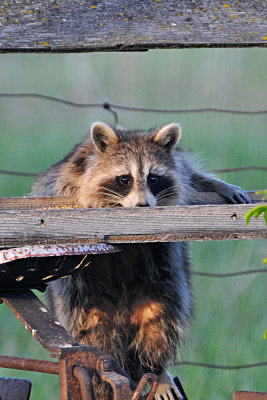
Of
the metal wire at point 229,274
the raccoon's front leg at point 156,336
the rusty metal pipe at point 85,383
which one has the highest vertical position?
the metal wire at point 229,274

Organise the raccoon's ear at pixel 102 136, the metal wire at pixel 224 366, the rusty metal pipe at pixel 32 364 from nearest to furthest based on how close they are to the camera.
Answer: the rusty metal pipe at pixel 32 364, the raccoon's ear at pixel 102 136, the metal wire at pixel 224 366

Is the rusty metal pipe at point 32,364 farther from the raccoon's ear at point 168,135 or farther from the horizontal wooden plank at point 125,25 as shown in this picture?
the raccoon's ear at point 168,135

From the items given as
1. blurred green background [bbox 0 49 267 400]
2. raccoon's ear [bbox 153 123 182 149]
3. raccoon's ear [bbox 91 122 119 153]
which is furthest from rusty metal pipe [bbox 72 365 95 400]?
blurred green background [bbox 0 49 267 400]

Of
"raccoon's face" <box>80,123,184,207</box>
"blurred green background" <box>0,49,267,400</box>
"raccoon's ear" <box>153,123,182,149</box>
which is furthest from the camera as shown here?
"blurred green background" <box>0,49,267,400</box>

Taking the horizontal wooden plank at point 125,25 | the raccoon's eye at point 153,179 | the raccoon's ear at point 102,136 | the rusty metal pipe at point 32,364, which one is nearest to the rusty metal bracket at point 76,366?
the rusty metal pipe at point 32,364

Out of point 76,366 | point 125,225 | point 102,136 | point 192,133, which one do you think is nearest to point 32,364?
point 76,366

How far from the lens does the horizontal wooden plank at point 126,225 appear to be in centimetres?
240

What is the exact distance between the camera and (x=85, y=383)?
2.05 meters

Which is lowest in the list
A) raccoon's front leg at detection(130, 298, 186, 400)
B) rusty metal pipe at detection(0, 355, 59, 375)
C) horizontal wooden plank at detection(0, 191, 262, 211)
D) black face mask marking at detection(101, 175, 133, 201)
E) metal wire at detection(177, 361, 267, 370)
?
rusty metal pipe at detection(0, 355, 59, 375)

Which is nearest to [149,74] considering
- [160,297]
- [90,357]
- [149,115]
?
[149,115]

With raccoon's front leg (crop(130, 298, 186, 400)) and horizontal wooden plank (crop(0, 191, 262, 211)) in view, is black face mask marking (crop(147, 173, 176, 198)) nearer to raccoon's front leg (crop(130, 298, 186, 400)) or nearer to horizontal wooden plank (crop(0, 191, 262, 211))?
horizontal wooden plank (crop(0, 191, 262, 211))

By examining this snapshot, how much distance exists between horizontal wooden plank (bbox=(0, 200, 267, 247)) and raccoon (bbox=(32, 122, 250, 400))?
83 centimetres

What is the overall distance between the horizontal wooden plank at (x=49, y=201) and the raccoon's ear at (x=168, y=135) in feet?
1.08

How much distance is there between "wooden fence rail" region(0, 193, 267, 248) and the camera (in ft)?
7.87
